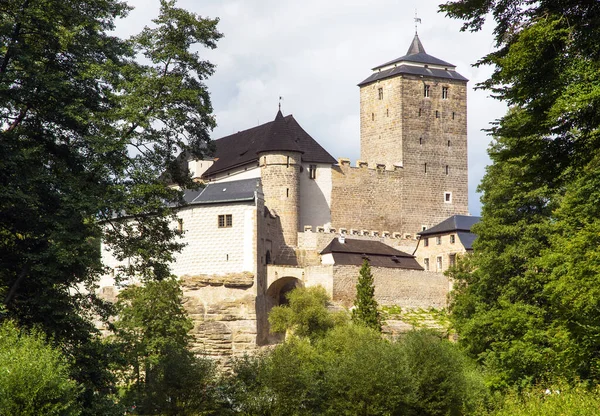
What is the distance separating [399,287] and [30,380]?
48.2 meters

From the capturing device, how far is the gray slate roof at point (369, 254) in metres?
68.8

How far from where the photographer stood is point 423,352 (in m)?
41.2

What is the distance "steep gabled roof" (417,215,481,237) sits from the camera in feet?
246

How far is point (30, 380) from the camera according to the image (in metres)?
22.2

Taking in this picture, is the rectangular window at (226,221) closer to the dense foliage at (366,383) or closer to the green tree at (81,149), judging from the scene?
the dense foliage at (366,383)

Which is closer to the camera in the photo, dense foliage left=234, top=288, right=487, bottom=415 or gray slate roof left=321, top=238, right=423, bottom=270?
dense foliage left=234, top=288, right=487, bottom=415

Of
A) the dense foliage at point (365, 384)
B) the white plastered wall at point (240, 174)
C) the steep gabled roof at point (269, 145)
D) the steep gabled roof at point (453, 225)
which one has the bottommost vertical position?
the dense foliage at point (365, 384)

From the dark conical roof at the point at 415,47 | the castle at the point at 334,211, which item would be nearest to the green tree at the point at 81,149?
the castle at the point at 334,211

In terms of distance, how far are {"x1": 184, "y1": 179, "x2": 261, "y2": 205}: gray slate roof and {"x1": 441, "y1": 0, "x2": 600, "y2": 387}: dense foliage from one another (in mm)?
22048

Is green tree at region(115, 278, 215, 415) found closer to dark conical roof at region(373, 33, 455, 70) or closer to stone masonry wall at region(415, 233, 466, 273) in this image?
stone masonry wall at region(415, 233, 466, 273)

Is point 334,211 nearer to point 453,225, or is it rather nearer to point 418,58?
point 453,225

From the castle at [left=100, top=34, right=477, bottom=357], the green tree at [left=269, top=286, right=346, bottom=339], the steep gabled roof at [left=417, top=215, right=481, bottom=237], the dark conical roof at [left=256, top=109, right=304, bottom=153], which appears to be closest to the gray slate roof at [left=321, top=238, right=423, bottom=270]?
the castle at [left=100, top=34, right=477, bottom=357]

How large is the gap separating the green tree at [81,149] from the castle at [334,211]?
90.7 ft

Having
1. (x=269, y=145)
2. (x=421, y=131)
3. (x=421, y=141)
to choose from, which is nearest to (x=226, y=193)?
(x=269, y=145)
